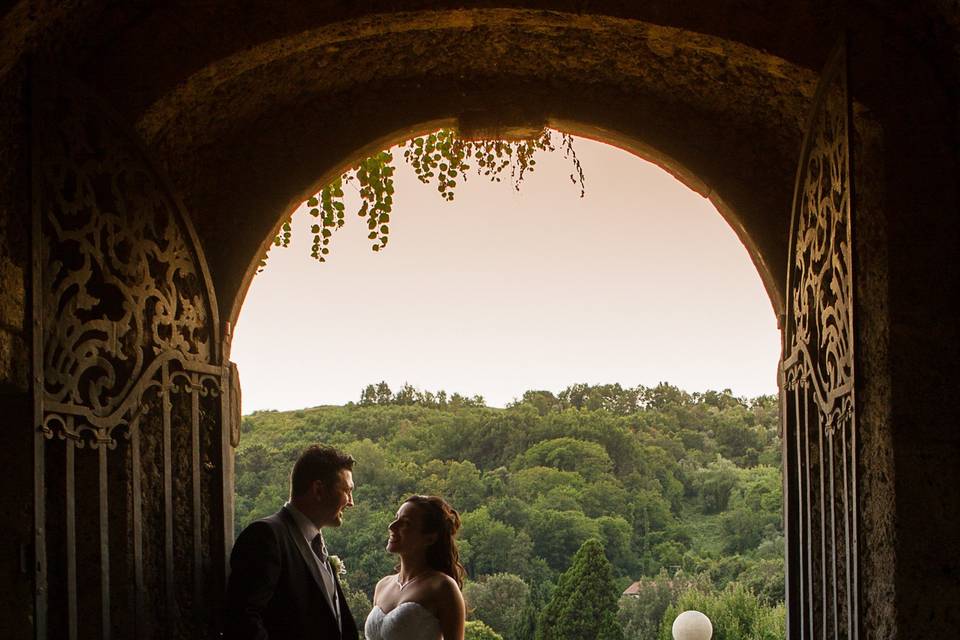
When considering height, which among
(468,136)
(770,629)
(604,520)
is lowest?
(770,629)

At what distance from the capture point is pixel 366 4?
134 inches

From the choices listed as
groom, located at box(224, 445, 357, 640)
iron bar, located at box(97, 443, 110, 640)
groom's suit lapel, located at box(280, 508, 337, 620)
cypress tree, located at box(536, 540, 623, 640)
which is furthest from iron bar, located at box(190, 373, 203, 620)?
cypress tree, located at box(536, 540, 623, 640)

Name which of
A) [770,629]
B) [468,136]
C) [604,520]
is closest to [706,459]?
[604,520]

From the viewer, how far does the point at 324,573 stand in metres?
3.76

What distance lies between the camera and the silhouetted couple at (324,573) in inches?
137

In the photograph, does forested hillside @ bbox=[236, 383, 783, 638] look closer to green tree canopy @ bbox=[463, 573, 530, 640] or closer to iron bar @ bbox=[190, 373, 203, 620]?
green tree canopy @ bbox=[463, 573, 530, 640]

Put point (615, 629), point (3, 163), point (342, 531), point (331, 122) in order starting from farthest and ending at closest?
point (342, 531) < point (615, 629) < point (331, 122) < point (3, 163)

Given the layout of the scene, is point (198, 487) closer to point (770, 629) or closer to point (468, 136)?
point (468, 136)

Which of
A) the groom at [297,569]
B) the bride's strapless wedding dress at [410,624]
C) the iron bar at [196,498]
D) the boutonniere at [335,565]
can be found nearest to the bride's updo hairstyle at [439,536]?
the bride's strapless wedding dress at [410,624]

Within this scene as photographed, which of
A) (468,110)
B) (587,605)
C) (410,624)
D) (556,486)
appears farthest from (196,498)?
(556,486)

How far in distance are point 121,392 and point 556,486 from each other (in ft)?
60.3

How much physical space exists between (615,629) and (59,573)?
43.0 feet

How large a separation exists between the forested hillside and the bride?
44.2ft

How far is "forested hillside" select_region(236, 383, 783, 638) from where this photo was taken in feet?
60.8
